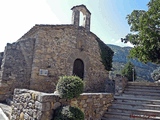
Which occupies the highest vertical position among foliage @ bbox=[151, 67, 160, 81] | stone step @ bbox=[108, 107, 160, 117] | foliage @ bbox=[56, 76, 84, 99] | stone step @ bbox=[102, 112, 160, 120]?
foliage @ bbox=[151, 67, 160, 81]

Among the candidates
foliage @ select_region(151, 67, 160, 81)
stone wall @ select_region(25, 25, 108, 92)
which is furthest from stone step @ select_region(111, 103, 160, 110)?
foliage @ select_region(151, 67, 160, 81)

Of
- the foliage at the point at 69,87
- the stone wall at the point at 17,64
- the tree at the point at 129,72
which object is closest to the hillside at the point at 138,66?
the tree at the point at 129,72

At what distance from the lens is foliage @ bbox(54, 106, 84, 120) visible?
3.80 meters

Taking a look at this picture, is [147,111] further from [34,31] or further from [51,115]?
[34,31]

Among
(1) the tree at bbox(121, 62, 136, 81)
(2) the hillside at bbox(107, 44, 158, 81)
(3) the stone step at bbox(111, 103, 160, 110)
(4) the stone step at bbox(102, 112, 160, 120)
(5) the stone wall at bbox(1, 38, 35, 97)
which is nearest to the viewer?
(4) the stone step at bbox(102, 112, 160, 120)

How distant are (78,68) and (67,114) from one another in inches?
314

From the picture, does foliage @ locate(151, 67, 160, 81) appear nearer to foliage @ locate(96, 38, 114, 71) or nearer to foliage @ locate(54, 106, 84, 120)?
foliage @ locate(96, 38, 114, 71)

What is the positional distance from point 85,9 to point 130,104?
8.05 m

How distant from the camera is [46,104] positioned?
Answer: 3.88 m

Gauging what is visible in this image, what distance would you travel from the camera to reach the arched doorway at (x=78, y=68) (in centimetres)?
1161

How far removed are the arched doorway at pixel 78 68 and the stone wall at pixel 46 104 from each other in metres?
5.13

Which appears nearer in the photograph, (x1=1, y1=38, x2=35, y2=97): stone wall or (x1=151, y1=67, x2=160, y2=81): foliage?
(x1=1, y1=38, x2=35, y2=97): stone wall

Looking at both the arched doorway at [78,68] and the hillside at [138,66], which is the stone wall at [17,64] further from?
the hillside at [138,66]

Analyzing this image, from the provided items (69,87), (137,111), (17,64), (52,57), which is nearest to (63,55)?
(52,57)
